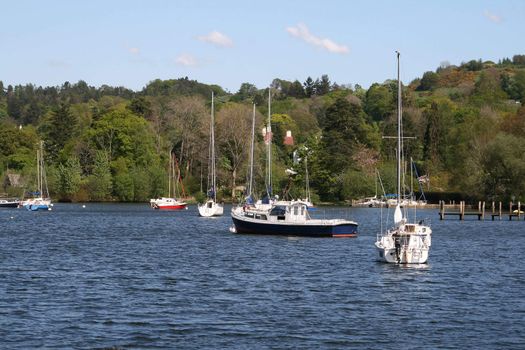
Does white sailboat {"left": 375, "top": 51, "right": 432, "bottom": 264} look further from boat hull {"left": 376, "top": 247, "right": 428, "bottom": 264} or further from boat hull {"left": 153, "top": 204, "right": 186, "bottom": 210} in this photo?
boat hull {"left": 153, "top": 204, "right": 186, "bottom": 210}

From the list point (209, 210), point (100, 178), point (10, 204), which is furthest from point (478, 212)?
point (10, 204)

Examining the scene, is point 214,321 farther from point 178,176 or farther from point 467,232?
point 178,176

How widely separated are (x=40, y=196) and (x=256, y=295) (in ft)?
459

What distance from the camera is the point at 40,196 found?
182 m

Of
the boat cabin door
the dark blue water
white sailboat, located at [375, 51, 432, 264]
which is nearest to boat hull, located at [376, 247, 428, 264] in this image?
white sailboat, located at [375, 51, 432, 264]

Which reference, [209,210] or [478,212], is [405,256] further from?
[478,212]

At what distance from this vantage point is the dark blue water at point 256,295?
1462 inches

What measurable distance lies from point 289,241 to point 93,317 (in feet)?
140

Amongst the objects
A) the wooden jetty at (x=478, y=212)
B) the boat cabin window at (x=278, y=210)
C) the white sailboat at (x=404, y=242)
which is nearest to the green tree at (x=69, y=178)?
the wooden jetty at (x=478, y=212)

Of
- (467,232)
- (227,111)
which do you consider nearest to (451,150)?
(227,111)

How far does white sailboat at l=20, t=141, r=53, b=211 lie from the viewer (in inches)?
6516

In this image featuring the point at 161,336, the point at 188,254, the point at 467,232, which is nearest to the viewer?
the point at 161,336

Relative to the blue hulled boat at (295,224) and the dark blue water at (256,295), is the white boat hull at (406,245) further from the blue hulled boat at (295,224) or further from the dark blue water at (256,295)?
the blue hulled boat at (295,224)

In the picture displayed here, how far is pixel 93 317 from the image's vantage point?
4088 cm
